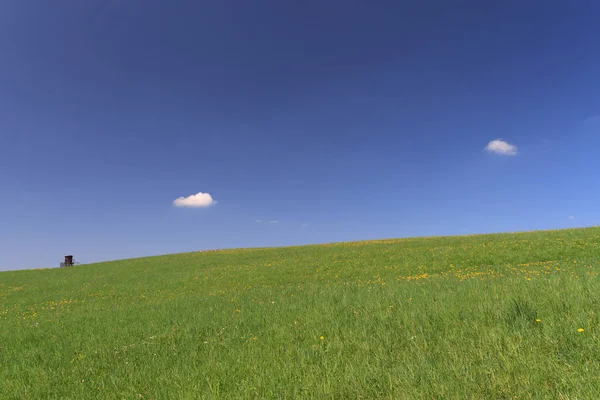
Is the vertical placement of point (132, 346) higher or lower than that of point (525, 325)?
lower

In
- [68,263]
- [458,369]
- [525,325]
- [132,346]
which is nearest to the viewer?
[458,369]

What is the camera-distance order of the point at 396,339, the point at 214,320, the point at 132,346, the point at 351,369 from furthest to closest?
the point at 214,320 → the point at 132,346 → the point at 396,339 → the point at 351,369

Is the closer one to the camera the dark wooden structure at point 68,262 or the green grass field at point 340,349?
the green grass field at point 340,349

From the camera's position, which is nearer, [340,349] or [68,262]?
[340,349]

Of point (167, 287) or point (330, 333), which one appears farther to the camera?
point (167, 287)

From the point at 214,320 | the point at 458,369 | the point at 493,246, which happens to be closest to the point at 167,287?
the point at 214,320

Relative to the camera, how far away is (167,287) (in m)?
22.0

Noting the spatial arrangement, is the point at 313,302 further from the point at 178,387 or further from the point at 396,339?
the point at 178,387

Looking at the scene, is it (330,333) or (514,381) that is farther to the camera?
(330,333)

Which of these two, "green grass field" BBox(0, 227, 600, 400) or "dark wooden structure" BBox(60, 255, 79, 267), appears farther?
"dark wooden structure" BBox(60, 255, 79, 267)

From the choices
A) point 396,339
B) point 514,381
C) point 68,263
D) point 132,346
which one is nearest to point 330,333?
point 396,339

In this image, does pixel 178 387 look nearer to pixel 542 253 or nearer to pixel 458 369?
pixel 458 369

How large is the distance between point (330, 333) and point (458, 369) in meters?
2.83

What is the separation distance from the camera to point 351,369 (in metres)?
4.72
